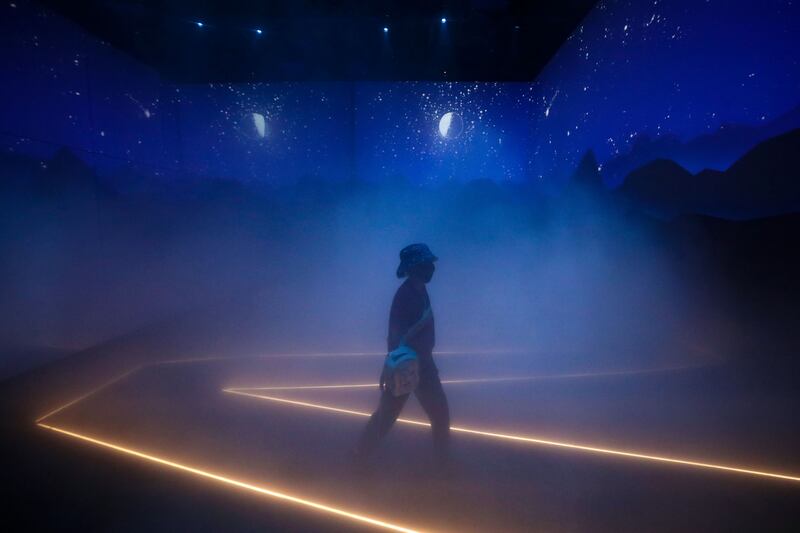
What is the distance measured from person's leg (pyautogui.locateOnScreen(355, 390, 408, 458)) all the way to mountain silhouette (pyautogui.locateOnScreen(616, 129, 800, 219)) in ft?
10.2

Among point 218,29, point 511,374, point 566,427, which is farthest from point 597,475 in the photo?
point 218,29

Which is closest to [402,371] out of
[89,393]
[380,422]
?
[380,422]

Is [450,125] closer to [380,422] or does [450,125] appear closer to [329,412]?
[329,412]

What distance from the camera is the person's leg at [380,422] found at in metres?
2.92

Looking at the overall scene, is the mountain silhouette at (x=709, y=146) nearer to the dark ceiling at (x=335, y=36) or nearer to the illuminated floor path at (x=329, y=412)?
the illuminated floor path at (x=329, y=412)

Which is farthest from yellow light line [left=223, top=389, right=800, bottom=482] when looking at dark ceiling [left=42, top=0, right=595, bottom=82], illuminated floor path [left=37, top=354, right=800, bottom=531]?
dark ceiling [left=42, top=0, right=595, bottom=82]

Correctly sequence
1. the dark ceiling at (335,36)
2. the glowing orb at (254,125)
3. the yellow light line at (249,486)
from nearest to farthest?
the yellow light line at (249,486) → the dark ceiling at (335,36) → the glowing orb at (254,125)

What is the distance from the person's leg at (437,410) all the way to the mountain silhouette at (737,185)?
2.82m

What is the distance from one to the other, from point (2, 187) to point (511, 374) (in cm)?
652

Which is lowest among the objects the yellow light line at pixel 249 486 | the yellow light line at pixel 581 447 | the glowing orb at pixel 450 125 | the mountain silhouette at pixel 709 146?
the yellow light line at pixel 249 486

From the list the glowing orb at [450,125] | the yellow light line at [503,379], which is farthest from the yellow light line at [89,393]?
the glowing orb at [450,125]

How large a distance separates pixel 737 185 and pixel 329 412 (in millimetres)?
4040

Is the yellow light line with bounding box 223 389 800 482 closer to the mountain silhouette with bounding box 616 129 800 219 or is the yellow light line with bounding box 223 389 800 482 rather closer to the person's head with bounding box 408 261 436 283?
→ the person's head with bounding box 408 261 436 283

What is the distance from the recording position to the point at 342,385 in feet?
16.3
